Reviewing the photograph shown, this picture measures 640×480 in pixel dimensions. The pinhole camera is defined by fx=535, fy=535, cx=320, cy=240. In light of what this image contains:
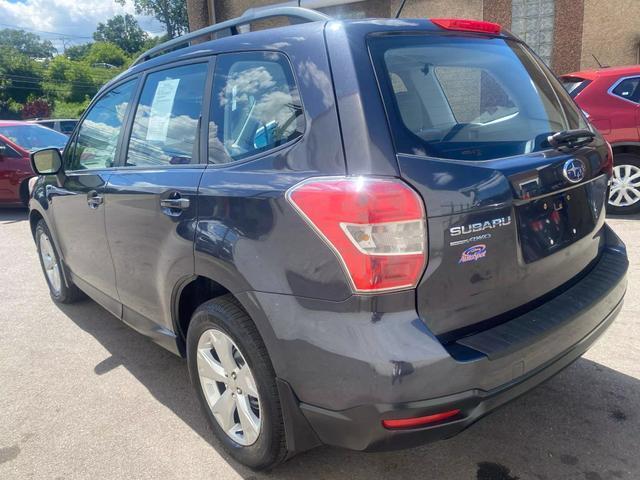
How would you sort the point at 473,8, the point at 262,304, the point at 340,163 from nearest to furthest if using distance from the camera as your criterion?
the point at 340,163 < the point at 262,304 < the point at 473,8

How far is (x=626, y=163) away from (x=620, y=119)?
0.51 m

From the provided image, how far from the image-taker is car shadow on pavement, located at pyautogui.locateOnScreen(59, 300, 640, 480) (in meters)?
2.31

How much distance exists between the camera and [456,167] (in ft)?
5.98

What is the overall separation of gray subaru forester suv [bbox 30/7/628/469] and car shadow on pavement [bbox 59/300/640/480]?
0.35 metres

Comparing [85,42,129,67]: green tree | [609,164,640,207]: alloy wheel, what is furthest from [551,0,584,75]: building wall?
[85,42,129,67]: green tree

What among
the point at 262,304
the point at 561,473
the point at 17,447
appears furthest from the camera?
the point at 17,447

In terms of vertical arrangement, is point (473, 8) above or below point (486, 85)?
above

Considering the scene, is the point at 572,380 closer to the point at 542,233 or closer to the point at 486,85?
the point at 542,233

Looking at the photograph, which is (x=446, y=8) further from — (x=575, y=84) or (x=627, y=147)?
(x=627, y=147)

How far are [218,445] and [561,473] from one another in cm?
155

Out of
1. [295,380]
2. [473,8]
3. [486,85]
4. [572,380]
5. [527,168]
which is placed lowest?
[572,380]

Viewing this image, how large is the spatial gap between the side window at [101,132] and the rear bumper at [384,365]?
1.78 m

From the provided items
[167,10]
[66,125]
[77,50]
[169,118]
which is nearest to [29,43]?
[77,50]

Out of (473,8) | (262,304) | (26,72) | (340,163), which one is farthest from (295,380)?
(26,72)
